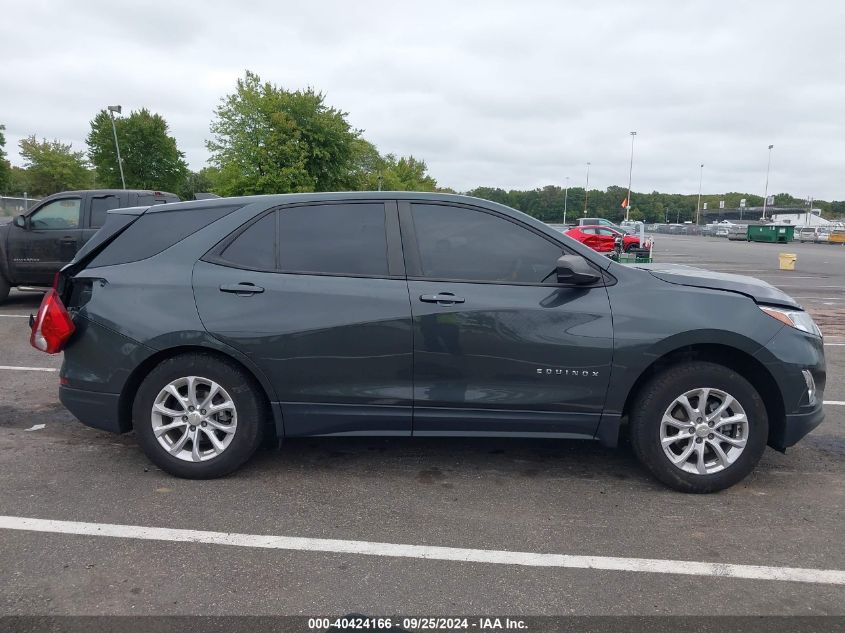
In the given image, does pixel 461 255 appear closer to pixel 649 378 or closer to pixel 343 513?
pixel 649 378

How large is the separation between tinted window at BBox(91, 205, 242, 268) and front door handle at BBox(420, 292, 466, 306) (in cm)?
139

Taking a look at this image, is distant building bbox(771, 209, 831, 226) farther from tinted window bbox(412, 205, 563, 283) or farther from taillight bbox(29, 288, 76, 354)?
taillight bbox(29, 288, 76, 354)

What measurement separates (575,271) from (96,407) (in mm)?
3023

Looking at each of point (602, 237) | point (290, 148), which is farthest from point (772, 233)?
point (290, 148)

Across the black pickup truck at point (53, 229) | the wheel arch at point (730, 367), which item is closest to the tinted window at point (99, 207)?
the black pickup truck at point (53, 229)

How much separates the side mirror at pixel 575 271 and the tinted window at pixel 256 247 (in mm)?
1747

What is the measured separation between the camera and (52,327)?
4.11 metres

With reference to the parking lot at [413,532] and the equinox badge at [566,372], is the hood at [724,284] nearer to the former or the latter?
the equinox badge at [566,372]

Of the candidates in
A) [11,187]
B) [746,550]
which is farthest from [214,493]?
[11,187]

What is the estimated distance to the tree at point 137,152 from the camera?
5694cm

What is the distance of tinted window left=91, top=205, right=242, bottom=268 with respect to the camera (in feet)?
14.0

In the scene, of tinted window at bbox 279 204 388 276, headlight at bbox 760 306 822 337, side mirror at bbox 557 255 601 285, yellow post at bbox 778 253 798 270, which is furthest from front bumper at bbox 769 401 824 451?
yellow post at bbox 778 253 798 270

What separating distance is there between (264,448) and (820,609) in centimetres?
344

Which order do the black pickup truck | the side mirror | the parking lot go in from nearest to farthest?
the parking lot
the side mirror
the black pickup truck
